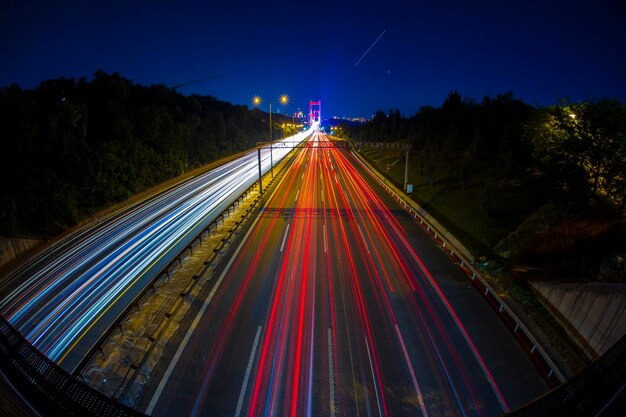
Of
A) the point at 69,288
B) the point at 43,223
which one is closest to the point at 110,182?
the point at 43,223

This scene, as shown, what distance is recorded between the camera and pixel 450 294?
42.3ft

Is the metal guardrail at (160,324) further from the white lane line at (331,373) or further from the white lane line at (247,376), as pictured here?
the white lane line at (331,373)

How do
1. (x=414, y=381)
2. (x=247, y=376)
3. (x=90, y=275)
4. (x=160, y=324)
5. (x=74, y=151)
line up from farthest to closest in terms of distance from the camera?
(x=74, y=151) < (x=90, y=275) < (x=160, y=324) < (x=247, y=376) < (x=414, y=381)

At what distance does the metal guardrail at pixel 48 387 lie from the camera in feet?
17.3

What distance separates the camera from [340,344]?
9750 millimetres

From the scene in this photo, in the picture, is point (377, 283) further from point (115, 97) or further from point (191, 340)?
point (115, 97)

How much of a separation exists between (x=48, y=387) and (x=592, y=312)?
45.3ft

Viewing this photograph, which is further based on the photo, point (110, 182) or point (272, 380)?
point (110, 182)

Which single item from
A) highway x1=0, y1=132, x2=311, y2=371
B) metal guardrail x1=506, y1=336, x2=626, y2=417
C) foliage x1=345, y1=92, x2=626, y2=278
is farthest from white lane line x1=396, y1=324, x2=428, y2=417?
highway x1=0, y1=132, x2=311, y2=371

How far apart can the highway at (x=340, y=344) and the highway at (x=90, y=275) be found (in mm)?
3407

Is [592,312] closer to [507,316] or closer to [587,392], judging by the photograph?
[507,316]

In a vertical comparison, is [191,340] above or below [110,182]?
below

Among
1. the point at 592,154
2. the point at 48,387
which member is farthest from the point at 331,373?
the point at 592,154

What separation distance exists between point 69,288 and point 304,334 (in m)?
10.9
